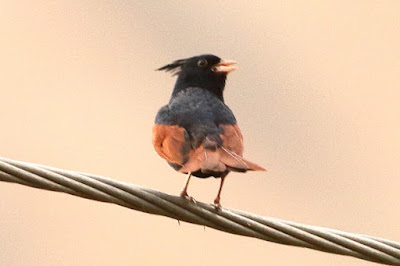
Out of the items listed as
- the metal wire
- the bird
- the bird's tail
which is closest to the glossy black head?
the bird

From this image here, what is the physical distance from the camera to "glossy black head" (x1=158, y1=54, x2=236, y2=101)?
18.1 ft

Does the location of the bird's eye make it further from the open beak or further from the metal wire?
the metal wire

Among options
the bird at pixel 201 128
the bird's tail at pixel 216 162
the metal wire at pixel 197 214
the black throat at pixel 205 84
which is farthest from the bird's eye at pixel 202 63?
the metal wire at pixel 197 214

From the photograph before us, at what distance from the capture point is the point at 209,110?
4.84m

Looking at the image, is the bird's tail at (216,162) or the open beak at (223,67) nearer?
the bird's tail at (216,162)

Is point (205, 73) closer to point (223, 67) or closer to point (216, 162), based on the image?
point (223, 67)

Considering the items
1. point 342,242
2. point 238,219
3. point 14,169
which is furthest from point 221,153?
point 14,169

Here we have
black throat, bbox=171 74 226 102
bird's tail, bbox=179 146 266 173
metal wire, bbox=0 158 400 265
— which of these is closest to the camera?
metal wire, bbox=0 158 400 265

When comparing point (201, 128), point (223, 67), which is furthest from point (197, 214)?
point (223, 67)

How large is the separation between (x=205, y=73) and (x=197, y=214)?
212cm

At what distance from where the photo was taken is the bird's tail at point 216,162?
12.9 feet

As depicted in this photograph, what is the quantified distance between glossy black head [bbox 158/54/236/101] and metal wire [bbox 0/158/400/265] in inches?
80.1

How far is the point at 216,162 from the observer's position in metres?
4.05

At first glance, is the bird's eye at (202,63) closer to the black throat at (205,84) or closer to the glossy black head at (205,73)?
the glossy black head at (205,73)
